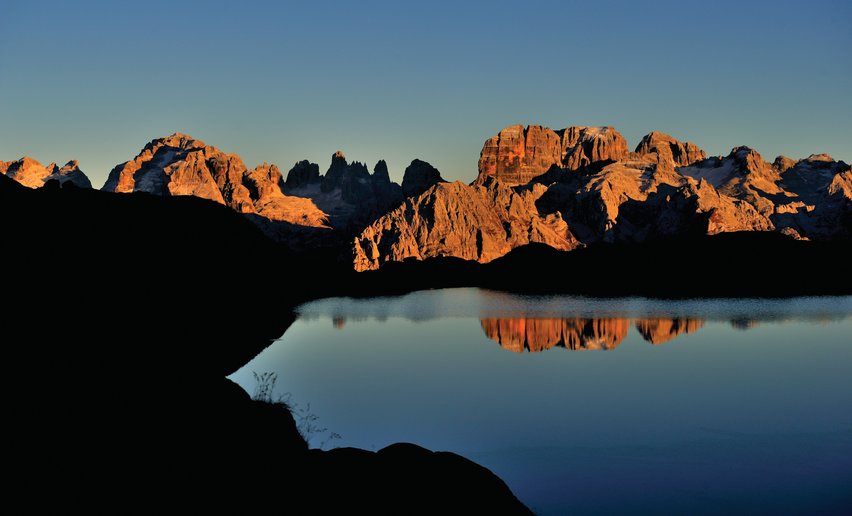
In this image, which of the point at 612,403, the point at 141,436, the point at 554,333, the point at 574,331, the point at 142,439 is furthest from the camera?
the point at 574,331

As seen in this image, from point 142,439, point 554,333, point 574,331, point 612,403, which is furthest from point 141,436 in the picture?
point 574,331

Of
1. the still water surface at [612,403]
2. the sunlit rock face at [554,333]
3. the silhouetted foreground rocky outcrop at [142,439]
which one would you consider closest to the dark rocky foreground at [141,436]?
the silhouetted foreground rocky outcrop at [142,439]

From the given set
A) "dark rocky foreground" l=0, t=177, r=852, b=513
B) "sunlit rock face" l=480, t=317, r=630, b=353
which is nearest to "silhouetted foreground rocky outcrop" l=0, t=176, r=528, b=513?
"dark rocky foreground" l=0, t=177, r=852, b=513

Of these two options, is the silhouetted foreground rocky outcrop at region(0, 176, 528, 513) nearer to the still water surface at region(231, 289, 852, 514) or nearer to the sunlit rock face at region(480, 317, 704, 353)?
the still water surface at region(231, 289, 852, 514)

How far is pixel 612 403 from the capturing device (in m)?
45.1

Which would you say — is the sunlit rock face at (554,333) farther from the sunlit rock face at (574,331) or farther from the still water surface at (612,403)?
the still water surface at (612,403)

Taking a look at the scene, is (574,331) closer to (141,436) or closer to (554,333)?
(554,333)

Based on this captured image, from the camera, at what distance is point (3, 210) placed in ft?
121

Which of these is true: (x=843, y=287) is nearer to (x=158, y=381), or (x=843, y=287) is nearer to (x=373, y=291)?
(x=373, y=291)

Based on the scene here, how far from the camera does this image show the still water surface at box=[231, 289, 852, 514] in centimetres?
2975

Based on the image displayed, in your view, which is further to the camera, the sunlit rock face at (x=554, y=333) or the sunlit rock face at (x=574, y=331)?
the sunlit rock face at (x=574, y=331)

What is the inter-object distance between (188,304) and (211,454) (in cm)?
4326

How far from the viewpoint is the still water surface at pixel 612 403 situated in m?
29.8

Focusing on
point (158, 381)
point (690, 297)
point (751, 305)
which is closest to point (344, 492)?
point (158, 381)
